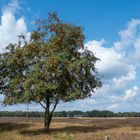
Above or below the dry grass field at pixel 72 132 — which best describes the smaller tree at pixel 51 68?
above

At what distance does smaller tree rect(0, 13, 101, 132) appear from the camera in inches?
1726

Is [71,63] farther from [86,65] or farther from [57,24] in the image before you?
[57,24]

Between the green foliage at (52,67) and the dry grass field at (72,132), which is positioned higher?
the green foliage at (52,67)

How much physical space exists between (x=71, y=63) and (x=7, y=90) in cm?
869

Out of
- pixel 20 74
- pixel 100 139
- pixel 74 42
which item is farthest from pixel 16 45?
pixel 100 139

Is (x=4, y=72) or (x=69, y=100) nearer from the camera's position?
(x=69, y=100)

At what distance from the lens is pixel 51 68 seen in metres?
43.2

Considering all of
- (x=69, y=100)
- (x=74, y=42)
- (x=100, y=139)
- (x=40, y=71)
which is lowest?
(x=100, y=139)

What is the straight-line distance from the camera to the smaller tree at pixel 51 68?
43.8m

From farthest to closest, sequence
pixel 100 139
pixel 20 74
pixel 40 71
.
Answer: pixel 20 74, pixel 40 71, pixel 100 139

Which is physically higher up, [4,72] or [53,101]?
[4,72]

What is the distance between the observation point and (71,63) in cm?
4438

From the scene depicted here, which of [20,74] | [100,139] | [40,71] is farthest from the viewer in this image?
[20,74]

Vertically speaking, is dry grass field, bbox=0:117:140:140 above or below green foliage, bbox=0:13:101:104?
below
